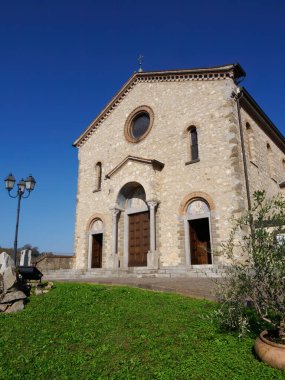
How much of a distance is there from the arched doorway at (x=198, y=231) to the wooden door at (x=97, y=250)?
23.4 feet

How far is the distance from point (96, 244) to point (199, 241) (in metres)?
7.73

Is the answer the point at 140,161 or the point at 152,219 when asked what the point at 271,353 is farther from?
the point at 140,161

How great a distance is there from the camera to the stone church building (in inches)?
540

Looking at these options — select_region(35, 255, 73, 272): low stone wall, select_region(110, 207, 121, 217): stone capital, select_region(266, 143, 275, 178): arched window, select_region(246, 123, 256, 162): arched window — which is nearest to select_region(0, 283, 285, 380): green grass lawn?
select_region(110, 207, 121, 217): stone capital

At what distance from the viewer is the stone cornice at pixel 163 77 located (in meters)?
14.7

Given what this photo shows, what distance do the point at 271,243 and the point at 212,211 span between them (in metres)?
8.65

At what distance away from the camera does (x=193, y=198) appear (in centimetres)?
1430

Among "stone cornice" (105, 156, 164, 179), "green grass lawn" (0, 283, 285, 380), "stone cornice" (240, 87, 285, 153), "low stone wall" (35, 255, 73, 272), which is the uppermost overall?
"stone cornice" (240, 87, 285, 153)

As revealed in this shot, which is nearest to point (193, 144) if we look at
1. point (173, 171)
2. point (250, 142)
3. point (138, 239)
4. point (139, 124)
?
point (173, 171)

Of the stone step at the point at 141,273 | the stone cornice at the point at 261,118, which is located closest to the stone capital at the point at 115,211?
the stone step at the point at 141,273

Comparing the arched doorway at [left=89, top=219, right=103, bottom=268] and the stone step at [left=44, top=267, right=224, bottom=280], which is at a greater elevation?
the arched doorway at [left=89, top=219, right=103, bottom=268]

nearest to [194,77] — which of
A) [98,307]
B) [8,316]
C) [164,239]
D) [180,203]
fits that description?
[180,203]

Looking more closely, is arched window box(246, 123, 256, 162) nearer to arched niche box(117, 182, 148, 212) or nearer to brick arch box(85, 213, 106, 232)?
arched niche box(117, 182, 148, 212)

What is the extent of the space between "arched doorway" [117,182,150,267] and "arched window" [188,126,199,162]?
353cm
